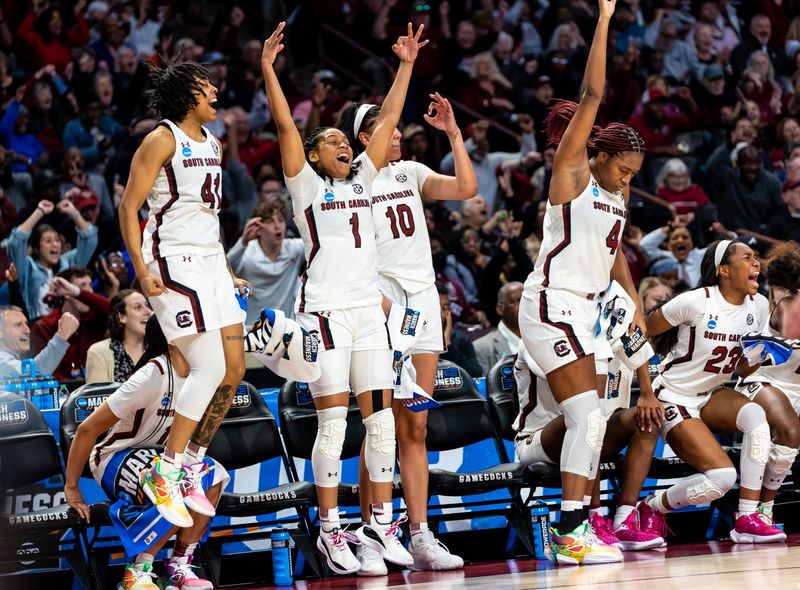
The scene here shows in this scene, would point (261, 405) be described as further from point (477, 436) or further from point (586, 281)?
point (586, 281)

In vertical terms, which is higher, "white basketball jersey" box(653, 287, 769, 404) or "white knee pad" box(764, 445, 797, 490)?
"white basketball jersey" box(653, 287, 769, 404)

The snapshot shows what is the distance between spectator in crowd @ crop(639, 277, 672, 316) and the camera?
9.04m

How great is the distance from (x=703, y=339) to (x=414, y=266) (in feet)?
5.94

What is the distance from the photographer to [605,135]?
6531 mm

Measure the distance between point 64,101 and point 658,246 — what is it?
6.08 meters

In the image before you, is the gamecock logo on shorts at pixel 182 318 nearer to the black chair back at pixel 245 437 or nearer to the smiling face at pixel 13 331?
the black chair back at pixel 245 437

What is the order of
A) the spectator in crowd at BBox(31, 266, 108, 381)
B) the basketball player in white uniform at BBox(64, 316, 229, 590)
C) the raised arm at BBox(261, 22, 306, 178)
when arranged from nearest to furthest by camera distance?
the basketball player in white uniform at BBox(64, 316, 229, 590) → the raised arm at BBox(261, 22, 306, 178) → the spectator in crowd at BBox(31, 266, 108, 381)

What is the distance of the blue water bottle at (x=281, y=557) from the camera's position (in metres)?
6.47

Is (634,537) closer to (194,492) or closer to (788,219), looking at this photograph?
(194,492)

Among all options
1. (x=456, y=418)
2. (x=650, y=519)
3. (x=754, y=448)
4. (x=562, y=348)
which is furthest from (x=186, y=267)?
(x=754, y=448)

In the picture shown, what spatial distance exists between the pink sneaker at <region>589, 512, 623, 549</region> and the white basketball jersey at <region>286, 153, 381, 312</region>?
1678mm

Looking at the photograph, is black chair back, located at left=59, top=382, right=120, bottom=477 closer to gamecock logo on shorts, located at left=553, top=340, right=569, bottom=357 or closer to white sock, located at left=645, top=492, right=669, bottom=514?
gamecock logo on shorts, located at left=553, top=340, right=569, bottom=357

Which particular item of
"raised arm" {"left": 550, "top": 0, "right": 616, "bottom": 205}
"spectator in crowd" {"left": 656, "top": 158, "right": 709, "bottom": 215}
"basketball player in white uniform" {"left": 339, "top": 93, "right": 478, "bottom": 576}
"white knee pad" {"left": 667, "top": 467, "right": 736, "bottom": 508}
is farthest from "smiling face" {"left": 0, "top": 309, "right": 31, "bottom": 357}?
"spectator in crowd" {"left": 656, "top": 158, "right": 709, "bottom": 215}

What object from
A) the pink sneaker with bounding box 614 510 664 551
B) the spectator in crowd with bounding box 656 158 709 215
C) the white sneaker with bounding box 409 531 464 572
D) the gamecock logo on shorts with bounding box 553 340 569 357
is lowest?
the pink sneaker with bounding box 614 510 664 551
